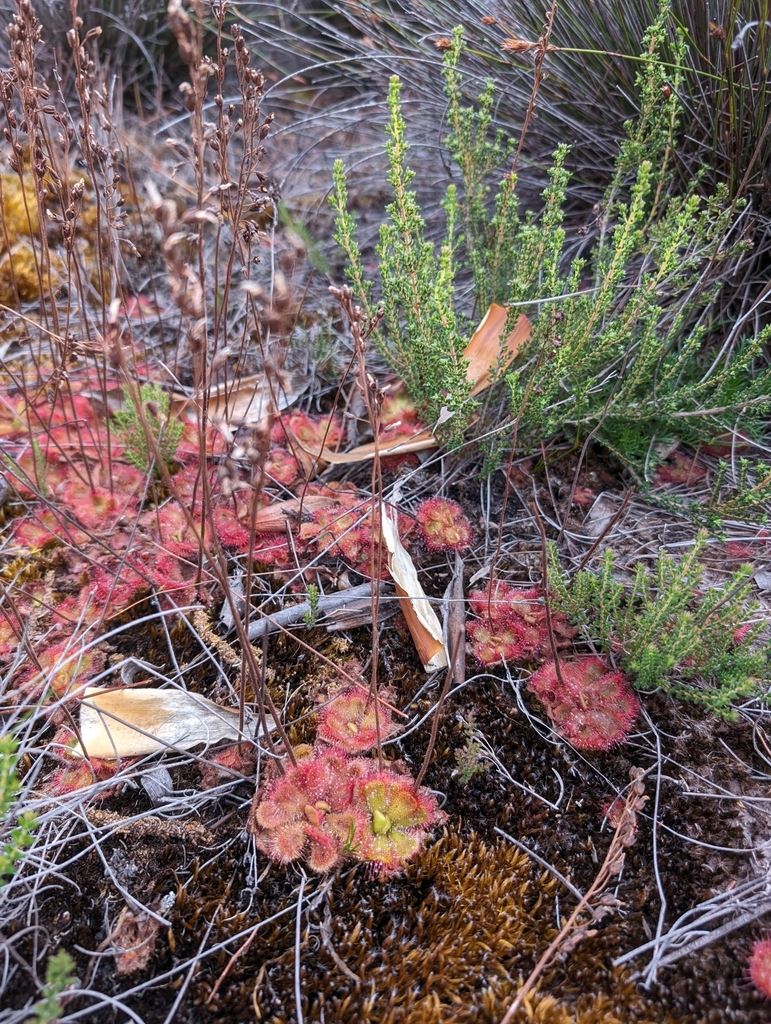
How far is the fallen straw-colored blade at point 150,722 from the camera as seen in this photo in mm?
1734

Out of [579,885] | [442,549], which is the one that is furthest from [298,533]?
[579,885]

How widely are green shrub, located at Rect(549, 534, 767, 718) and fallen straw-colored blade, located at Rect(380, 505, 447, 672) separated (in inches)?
13.2

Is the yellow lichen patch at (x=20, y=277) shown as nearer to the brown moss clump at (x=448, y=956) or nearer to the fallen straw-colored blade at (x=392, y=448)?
the fallen straw-colored blade at (x=392, y=448)

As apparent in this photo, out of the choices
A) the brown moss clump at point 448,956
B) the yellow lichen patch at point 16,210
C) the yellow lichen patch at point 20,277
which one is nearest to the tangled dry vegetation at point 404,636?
the brown moss clump at point 448,956

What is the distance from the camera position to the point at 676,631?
1.66 metres

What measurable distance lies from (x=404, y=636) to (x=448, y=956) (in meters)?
0.79

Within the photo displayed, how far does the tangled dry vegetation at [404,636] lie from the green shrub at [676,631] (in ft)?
0.04

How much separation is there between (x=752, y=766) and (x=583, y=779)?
0.42 metres

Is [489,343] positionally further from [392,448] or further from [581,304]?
[392,448]

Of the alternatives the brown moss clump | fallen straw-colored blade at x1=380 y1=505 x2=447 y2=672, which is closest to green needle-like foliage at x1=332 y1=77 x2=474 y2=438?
fallen straw-colored blade at x1=380 y1=505 x2=447 y2=672

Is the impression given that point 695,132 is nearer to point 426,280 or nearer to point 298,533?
point 426,280

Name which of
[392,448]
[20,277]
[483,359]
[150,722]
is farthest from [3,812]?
[20,277]

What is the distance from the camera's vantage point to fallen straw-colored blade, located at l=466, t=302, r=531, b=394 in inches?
88.8

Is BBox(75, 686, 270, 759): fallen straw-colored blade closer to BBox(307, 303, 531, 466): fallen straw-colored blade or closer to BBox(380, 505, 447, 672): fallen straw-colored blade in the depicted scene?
BBox(380, 505, 447, 672): fallen straw-colored blade
